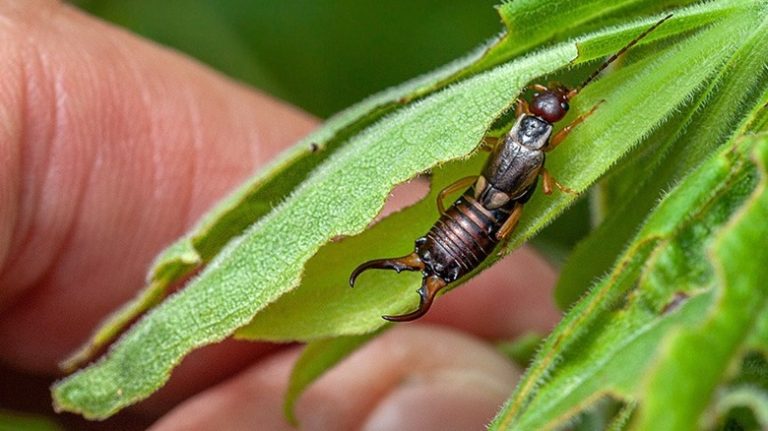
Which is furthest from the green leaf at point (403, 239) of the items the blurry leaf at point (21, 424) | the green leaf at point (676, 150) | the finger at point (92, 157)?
the blurry leaf at point (21, 424)

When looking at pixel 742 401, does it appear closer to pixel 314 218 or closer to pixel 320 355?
pixel 314 218

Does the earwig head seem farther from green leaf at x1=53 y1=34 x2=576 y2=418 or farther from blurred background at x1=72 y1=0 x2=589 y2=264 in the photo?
blurred background at x1=72 y1=0 x2=589 y2=264

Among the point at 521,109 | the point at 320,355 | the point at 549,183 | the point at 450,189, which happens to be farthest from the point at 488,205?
the point at 320,355

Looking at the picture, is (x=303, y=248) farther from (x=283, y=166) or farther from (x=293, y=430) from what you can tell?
(x=293, y=430)

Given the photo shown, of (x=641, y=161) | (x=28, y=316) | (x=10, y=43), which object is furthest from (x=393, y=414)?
(x=10, y=43)

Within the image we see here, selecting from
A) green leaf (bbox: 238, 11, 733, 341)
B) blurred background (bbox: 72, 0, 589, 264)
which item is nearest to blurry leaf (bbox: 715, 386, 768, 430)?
green leaf (bbox: 238, 11, 733, 341)
